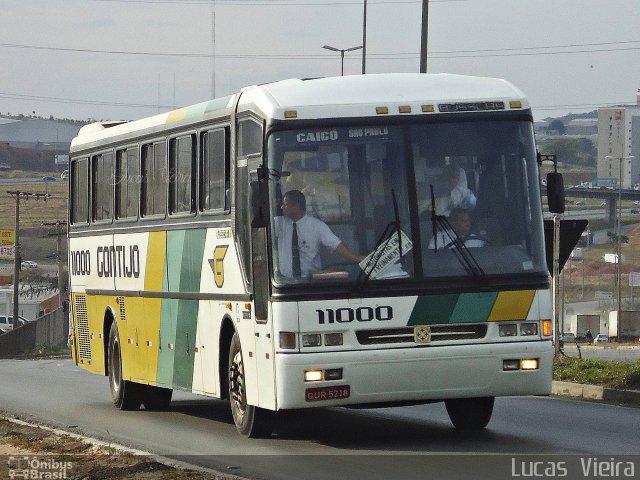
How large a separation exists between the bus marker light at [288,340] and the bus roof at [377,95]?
1.85 m

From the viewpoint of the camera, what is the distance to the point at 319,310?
505 inches

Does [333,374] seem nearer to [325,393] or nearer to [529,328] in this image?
[325,393]

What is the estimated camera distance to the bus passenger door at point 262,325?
13078 mm

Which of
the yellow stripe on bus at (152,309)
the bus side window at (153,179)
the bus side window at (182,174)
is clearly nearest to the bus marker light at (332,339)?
the bus side window at (182,174)

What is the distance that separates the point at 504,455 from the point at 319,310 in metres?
1.91

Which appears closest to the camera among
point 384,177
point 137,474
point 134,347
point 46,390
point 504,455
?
point 137,474

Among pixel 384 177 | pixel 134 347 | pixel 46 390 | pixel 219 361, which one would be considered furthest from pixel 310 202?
pixel 46 390

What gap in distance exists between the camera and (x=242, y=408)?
14.3 m

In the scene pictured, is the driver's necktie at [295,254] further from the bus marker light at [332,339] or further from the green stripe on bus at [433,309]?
the green stripe on bus at [433,309]

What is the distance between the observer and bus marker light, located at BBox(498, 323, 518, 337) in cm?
1308

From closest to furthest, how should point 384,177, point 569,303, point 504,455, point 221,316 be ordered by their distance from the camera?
point 504,455, point 384,177, point 221,316, point 569,303

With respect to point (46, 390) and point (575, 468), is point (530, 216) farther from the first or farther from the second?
point (46, 390)

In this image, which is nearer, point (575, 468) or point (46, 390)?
point (575, 468)

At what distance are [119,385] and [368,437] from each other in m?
Result: 5.80
